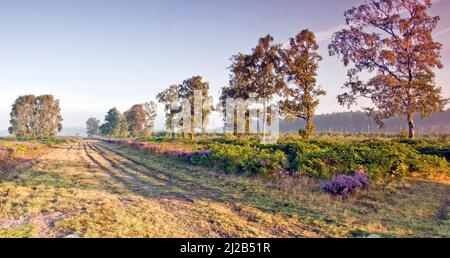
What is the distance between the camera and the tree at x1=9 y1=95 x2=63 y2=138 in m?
104

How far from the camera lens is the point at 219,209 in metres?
9.25

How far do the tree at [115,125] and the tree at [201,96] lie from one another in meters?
81.1

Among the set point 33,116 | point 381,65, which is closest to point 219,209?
point 381,65

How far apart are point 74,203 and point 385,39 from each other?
27974 mm

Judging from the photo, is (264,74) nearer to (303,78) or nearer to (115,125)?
(303,78)

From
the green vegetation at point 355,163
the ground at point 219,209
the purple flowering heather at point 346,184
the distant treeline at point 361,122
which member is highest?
the distant treeline at point 361,122

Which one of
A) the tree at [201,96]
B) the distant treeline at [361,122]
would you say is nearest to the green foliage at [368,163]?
the tree at [201,96]

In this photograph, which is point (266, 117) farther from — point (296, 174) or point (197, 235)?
point (197, 235)

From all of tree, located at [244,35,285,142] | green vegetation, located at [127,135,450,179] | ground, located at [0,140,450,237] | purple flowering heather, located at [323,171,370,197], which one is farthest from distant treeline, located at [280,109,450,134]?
ground, located at [0,140,450,237]

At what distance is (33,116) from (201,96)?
76057 mm

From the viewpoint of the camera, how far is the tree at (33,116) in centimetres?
10431

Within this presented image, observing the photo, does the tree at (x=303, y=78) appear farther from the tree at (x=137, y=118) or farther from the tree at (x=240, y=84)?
the tree at (x=137, y=118)
